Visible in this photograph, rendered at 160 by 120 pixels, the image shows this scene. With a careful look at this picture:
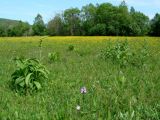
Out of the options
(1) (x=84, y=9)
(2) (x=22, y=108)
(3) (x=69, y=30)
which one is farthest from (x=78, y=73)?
(1) (x=84, y=9)

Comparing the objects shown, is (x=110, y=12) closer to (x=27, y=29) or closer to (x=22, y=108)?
(x=27, y=29)

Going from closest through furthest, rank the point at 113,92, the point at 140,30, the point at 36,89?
the point at 113,92
the point at 36,89
the point at 140,30

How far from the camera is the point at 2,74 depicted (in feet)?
31.2

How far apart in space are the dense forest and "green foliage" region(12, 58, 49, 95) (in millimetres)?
58940

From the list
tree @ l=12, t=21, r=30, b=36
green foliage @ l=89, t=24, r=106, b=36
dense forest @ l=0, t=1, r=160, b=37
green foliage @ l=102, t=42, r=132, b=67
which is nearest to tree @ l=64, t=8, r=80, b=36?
dense forest @ l=0, t=1, r=160, b=37

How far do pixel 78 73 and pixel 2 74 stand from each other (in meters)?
1.82

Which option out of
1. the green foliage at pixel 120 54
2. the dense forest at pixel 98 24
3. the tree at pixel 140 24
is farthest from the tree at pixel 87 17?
the green foliage at pixel 120 54

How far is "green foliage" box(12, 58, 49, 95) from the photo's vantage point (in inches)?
277

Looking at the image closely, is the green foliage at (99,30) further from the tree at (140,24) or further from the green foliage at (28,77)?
the green foliage at (28,77)

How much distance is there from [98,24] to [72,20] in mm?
16111

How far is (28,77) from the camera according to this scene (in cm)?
703

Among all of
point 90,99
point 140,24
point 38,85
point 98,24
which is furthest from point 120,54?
point 140,24

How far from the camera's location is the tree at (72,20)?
82312 mm

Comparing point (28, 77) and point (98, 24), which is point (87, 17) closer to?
point (98, 24)
